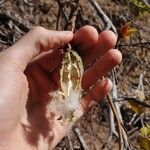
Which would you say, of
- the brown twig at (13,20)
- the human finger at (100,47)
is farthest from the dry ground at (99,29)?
the human finger at (100,47)

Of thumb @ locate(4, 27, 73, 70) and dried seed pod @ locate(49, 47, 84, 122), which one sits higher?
thumb @ locate(4, 27, 73, 70)

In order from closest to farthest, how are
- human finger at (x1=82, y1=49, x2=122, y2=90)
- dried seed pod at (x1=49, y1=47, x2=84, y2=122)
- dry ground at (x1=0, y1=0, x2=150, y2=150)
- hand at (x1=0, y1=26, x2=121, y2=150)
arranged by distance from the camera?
1. dried seed pod at (x1=49, y1=47, x2=84, y2=122)
2. hand at (x1=0, y1=26, x2=121, y2=150)
3. human finger at (x1=82, y1=49, x2=122, y2=90)
4. dry ground at (x1=0, y1=0, x2=150, y2=150)

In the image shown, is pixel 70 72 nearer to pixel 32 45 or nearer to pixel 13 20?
pixel 32 45

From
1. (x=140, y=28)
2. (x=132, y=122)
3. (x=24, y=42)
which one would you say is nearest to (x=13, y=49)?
(x=24, y=42)

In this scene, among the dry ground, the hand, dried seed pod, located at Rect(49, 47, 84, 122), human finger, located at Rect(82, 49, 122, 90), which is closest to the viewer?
dried seed pod, located at Rect(49, 47, 84, 122)

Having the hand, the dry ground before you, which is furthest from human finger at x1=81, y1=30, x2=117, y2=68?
the dry ground

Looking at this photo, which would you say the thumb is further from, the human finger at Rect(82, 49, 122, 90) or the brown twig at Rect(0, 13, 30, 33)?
the brown twig at Rect(0, 13, 30, 33)

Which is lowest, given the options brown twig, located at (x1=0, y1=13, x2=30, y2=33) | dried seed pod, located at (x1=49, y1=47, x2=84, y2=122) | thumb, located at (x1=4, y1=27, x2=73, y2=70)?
brown twig, located at (x1=0, y1=13, x2=30, y2=33)

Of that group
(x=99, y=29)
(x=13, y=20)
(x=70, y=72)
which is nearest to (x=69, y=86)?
(x=70, y=72)
